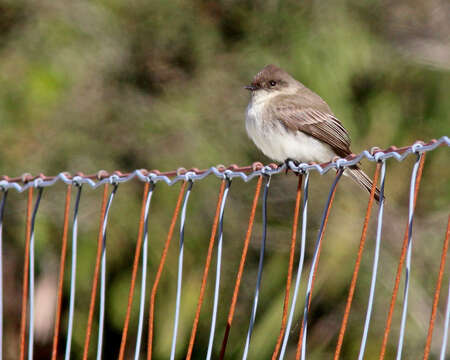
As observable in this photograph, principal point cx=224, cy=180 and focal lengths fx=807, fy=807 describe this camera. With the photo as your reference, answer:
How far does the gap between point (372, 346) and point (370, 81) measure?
1796 mm

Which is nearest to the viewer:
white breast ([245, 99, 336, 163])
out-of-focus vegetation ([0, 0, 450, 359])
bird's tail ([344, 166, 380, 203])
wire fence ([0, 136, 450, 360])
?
wire fence ([0, 136, 450, 360])

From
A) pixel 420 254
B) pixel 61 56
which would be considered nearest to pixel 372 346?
pixel 420 254

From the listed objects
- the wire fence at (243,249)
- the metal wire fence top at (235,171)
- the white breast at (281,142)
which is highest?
the white breast at (281,142)

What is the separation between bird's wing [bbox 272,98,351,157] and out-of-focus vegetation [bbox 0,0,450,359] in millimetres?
854

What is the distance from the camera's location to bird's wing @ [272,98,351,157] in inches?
151

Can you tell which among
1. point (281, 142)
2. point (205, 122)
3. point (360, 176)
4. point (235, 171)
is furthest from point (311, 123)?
point (205, 122)

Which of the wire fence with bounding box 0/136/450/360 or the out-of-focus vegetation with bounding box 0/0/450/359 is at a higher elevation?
the out-of-focus vegetation with bounding box 0/0/450/359

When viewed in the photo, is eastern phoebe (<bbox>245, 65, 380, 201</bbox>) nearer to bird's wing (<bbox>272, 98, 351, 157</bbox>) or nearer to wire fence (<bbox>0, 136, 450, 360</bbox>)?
bird's wing (<bbox>272, 98, 351, 157</bbox>)

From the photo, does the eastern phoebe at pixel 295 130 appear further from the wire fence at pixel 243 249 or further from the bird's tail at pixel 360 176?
the wire fence at pixel 243 249

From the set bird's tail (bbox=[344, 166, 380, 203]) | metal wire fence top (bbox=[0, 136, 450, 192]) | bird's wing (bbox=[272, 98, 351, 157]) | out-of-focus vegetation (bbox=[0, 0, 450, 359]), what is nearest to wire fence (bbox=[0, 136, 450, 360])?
metal wire fence top (bbox=[0, 136, 450, 192])

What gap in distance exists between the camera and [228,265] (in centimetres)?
520

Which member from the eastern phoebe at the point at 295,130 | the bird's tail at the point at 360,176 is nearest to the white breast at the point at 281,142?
the eastern phoebe at the point at 295,130

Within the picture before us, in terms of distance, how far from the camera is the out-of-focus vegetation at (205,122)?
4.73 m

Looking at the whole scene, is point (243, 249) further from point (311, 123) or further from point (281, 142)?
point (311, 123)
